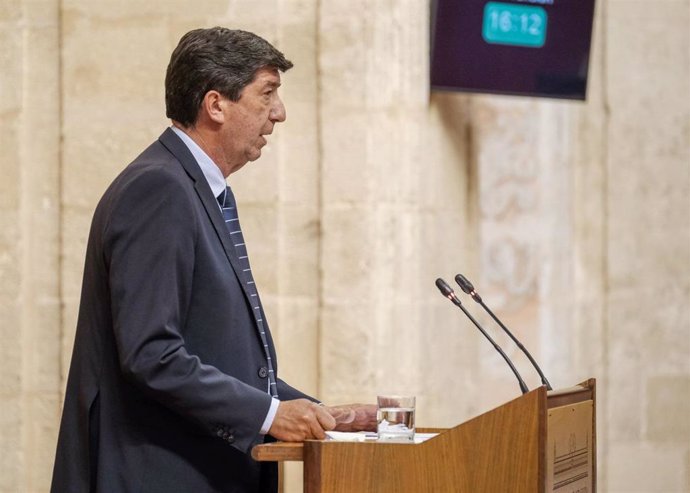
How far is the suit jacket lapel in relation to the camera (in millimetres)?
2646

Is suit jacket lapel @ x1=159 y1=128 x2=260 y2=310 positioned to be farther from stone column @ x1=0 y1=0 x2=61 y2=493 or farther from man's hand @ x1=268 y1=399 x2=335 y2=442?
stone column @ x1=0 y1=0 x2=61 y2=493

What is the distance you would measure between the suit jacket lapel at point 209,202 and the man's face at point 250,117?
0.11 meters

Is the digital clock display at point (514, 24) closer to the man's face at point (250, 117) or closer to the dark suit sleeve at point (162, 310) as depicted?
the man's face at point (250, 117)

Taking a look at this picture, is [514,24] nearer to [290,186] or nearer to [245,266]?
[290,186]

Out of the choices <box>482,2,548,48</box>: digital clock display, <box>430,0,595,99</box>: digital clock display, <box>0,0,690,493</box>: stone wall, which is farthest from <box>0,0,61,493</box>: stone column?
<box>482,2,548,48</box>: digital clock display

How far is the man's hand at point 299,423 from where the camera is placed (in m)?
2.49

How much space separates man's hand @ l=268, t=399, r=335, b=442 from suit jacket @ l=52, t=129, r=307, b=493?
0.03 m

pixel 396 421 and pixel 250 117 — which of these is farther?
pixel 250 117

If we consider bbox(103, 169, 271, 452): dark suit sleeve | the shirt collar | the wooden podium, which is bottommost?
the wooden podium

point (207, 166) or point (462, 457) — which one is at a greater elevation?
point (207, 166)

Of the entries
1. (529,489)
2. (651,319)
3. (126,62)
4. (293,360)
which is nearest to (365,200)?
(293,360)

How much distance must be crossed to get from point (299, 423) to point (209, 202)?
1.59 feet

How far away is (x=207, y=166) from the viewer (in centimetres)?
273

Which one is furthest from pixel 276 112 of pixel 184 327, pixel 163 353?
pixel 163 353
